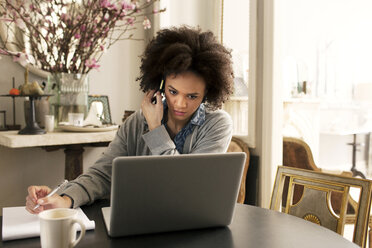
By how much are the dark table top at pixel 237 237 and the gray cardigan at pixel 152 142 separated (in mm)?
263

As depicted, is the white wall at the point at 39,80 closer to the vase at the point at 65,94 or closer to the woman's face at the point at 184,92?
the vase at the point at 65,94

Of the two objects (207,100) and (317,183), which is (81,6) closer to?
(207,100)

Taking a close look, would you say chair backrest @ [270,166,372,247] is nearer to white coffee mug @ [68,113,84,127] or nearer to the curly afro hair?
the curly afro hair

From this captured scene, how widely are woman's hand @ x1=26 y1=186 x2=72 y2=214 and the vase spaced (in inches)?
51.9

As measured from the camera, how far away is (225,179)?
2.98 ft

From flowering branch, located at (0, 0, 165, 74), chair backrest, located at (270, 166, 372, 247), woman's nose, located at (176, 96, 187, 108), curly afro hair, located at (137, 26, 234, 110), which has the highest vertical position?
flowering branch, located at (0, 0, 165, 74)

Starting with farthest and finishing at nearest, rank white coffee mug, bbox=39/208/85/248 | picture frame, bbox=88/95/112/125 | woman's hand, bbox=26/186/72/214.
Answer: picture frame, bbox=88/95/112/125 < woman's hand, bbox=26/186/72/214 < white coffee mug, bbox=39/208/85/248

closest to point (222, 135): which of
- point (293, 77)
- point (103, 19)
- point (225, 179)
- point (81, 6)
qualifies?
point (225, 179)

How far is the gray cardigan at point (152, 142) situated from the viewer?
4.42ft

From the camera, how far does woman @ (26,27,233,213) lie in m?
1.41

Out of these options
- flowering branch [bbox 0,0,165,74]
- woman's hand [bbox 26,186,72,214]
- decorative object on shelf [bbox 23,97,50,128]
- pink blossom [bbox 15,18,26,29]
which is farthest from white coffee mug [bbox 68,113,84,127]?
woman's hand [bbox 26,186,72,214]

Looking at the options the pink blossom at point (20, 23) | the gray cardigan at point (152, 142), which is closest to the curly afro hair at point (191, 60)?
the gray cardigan at point (152, 142)

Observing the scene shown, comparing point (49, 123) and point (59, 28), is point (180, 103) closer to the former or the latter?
point (49, 123)

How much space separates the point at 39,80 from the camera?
105 inches
